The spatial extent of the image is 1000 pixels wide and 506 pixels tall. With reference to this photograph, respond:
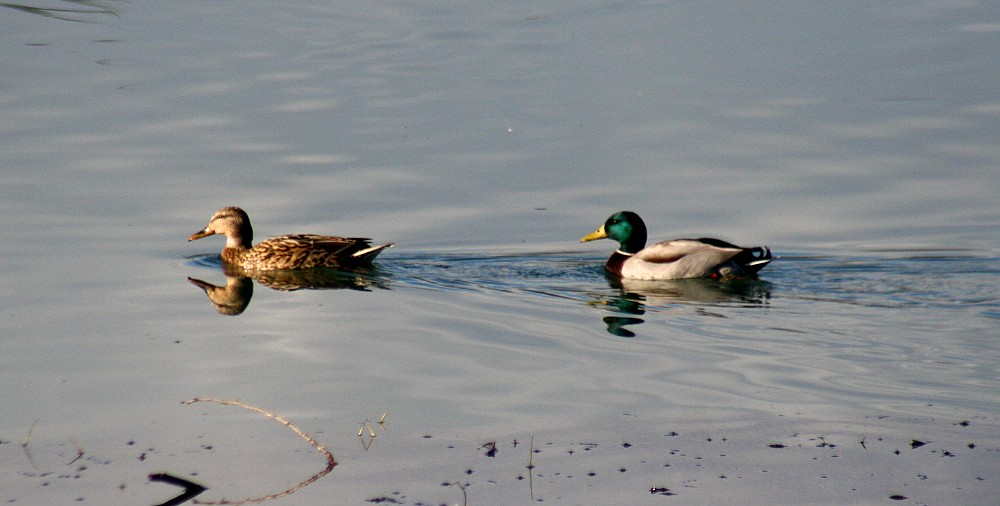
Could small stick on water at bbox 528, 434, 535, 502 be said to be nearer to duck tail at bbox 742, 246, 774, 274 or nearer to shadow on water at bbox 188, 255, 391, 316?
shadow on water at bbox 188, 255, 391, 316

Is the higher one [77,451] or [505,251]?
[505,251]

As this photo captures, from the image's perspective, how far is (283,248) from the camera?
1386 cm

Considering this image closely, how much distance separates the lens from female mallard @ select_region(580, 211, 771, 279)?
13.2 meters

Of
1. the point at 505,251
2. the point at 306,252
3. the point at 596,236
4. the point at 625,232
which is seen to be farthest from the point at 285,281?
the point at 625,232

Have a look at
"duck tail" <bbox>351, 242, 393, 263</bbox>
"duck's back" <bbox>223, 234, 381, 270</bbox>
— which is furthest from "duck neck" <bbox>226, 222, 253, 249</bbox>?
"duck tail" <bbox>351, 242, 393, 263</bbox>

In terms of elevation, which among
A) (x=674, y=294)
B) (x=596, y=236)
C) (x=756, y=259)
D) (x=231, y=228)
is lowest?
(x=674, y=294)

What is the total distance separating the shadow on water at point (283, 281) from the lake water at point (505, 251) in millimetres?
87

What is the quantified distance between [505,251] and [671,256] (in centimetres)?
165

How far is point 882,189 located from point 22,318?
921cm

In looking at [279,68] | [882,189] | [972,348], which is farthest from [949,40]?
[972,348]

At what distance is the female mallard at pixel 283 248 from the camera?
13.6 meters

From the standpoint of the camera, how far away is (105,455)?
752 centimetres

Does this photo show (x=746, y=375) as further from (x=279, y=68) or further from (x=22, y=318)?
(x=279, y=68)

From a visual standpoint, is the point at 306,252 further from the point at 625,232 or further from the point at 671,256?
the point at 671,256
